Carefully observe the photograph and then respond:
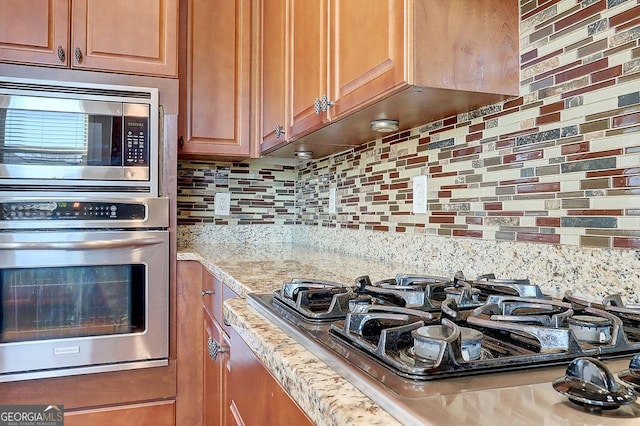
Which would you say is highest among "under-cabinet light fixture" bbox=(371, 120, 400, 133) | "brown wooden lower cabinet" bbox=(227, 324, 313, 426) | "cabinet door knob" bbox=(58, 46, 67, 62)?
"cabinet door knob" bbox=(58, 46, 67, 62)

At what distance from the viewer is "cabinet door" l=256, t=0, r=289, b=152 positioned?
1846mm

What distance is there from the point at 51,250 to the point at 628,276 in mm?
1757

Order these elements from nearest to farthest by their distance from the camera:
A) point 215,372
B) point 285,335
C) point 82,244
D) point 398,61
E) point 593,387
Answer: point 593,387 → point 285,335 → point 398,61 → point 215,372 → point 82,244

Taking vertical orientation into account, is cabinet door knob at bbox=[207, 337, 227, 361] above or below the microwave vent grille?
below

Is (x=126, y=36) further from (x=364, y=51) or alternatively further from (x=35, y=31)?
(x=364, y=51)

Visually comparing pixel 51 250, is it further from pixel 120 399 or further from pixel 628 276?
pixel 628 276

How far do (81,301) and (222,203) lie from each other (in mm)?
902

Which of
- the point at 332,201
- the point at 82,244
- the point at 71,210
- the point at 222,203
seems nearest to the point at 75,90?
the point at 71,210

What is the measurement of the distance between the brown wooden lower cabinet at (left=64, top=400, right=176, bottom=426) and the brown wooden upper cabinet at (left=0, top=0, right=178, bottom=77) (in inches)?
53.0

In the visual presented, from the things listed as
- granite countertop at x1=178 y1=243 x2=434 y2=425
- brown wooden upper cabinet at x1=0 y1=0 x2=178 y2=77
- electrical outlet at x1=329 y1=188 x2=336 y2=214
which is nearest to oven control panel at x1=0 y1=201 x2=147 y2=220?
granite countertop at x1=178 y1=243 x2=434 y2=425

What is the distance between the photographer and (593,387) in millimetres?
407

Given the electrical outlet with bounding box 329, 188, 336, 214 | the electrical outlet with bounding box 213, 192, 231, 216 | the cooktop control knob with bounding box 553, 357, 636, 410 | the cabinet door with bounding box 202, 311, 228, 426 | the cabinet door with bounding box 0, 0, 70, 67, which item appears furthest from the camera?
the electrical outlet with bounding box 213, 192, 231, 216

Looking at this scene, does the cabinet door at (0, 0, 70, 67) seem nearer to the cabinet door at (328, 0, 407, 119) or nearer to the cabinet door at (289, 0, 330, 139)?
→ the cabinet door at (289, 0, 330, 139)

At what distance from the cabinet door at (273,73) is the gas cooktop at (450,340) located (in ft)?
3.79
